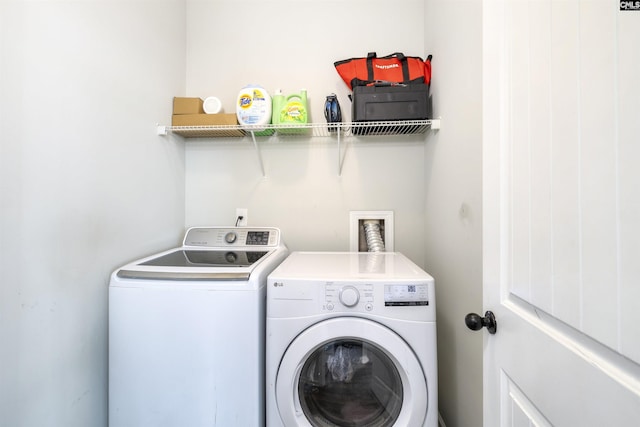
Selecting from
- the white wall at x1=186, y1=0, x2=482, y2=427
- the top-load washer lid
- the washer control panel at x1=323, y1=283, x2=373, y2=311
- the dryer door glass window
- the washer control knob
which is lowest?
the dryer door glass window

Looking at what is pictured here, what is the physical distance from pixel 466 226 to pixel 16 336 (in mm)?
1635

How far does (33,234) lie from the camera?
0.86m

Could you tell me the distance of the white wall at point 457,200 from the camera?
3.11ft

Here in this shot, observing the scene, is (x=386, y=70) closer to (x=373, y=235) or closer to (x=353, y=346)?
(x=373, y=235)

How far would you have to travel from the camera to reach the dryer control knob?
98cm

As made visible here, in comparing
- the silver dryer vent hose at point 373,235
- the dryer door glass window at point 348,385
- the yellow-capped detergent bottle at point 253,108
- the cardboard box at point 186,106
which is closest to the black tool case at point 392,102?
the yellow-capped detergent bottle at point 253,108

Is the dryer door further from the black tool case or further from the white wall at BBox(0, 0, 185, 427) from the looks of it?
the black tool case

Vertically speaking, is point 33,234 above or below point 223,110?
below

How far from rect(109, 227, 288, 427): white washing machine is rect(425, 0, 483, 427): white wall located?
2.79 ft

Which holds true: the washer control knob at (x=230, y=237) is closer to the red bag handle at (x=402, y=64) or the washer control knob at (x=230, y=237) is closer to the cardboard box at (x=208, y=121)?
the cardboard box at (x=208, y=121)

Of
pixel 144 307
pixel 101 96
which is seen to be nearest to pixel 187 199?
pixel 101 96

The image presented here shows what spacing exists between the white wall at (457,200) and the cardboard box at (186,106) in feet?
4.72

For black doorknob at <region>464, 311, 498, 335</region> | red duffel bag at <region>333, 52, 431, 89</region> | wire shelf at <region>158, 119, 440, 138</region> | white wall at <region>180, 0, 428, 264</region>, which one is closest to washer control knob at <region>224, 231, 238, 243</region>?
white wall at <region>180, 0, 428, 264</region>

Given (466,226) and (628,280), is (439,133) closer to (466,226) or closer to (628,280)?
(466,226)
